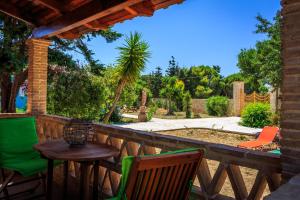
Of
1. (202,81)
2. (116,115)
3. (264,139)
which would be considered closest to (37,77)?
(264,139)

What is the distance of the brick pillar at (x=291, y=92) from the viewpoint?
1672mm

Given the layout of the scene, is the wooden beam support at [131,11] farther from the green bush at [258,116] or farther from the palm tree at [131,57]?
the green bush at [258,116]

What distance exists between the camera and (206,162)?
237 centimetres

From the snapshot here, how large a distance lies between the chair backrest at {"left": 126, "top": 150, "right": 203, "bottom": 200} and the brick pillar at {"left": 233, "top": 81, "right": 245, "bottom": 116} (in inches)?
673

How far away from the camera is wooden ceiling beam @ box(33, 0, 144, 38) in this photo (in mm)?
3595

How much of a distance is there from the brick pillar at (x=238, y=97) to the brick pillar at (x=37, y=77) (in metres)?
14.7

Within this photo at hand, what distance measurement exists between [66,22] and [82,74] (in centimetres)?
532

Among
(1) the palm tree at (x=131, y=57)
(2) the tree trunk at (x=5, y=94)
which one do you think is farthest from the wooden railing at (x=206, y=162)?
(1) the palm tree at (x=131, y=57)

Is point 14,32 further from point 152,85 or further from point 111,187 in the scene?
point 152,85

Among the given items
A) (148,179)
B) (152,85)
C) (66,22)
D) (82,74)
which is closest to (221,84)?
(152,85)

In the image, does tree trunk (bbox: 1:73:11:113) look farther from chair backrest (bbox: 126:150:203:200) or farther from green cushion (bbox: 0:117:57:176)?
chair backrest (bbox: 126:150:203:200)

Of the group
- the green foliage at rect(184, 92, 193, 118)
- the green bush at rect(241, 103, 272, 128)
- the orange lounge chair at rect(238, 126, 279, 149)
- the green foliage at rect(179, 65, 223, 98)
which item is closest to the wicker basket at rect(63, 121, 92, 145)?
the orange lounge chair at rect(238, 126, 279, 149)

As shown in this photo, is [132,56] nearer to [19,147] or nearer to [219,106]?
[19,147]

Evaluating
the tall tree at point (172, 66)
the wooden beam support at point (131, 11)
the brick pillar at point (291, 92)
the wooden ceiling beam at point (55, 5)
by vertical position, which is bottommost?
the brick pillar at point (291, 92)
